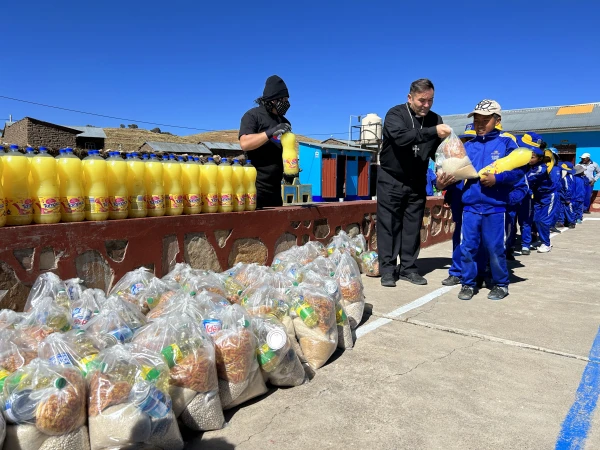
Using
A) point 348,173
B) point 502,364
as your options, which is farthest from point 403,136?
point 348,173

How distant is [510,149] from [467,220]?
0.84 m

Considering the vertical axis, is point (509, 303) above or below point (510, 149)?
below

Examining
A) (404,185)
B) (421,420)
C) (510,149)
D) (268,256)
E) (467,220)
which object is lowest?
(421,420)

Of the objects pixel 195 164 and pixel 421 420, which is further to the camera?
pixel 195 164

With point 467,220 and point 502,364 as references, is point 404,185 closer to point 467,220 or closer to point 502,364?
point 467,220

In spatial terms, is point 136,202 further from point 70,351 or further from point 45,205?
point 70,351

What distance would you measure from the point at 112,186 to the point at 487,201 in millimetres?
3558

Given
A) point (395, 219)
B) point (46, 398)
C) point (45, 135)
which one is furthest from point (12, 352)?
point (45, 135)

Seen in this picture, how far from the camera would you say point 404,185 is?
5.00m

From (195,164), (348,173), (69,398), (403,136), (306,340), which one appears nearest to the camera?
(69,398)

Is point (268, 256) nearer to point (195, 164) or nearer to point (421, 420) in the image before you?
point (195, 164)

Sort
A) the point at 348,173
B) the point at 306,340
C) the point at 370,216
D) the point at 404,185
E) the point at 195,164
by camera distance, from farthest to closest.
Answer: the point at 348,173 < the point at 370,216 < the point at 404,185 < the point at 195,164 < the point at 306,340

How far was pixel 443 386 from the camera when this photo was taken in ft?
8.95

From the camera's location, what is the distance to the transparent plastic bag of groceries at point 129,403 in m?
1.87
